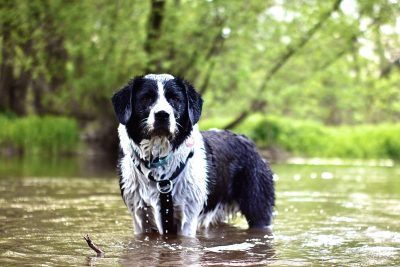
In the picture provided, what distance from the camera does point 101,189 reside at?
411 inches

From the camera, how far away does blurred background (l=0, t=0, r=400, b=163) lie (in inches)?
602

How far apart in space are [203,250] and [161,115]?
1.14 m

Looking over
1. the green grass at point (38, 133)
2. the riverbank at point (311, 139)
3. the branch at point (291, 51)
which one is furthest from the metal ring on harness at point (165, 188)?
the riverbank at point (311, 139)

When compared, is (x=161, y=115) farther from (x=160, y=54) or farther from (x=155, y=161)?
(x=160, y=54)

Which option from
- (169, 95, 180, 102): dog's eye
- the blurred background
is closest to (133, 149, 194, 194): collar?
(169, 95, 180, 102): dog's eye

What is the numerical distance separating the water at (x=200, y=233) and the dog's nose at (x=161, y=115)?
1052 mm

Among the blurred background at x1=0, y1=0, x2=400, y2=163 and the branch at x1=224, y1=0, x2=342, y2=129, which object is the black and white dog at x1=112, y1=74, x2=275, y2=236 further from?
the branch at x1=224, y1=0, x2=342, y2=129

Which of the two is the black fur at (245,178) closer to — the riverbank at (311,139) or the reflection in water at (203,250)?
the reflection in water at (203,250)

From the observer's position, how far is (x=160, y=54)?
15531mm

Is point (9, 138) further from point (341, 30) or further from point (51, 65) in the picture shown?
point (341, 30)

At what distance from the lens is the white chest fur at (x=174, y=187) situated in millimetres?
5723

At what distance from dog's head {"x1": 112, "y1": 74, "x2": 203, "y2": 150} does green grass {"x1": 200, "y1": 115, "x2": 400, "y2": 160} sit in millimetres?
19886

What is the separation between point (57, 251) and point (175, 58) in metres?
13.0

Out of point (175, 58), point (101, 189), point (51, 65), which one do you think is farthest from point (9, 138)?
point (101, 189)
